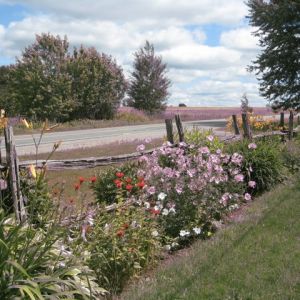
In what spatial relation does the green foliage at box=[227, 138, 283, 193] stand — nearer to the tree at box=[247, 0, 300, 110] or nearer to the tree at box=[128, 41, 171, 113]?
the tree at box=[247, 0, 300, 110]

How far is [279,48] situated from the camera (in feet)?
102

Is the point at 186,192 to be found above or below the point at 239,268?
above

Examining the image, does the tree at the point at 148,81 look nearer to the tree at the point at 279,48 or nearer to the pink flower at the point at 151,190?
the tree at the point at 279,48

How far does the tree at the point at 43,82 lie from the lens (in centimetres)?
3661

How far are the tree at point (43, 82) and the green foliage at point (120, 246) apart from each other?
31.4 metres

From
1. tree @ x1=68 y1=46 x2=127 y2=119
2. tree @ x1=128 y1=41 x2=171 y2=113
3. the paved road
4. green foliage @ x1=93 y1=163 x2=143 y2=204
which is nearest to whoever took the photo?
green foliage @ x1=93 y1=163 x2=143 y2=204

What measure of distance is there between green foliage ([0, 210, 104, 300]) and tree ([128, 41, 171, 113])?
47.0 metres

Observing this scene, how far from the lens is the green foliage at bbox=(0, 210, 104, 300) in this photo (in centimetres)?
362

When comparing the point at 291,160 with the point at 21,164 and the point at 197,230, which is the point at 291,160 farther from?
the point at 21,164

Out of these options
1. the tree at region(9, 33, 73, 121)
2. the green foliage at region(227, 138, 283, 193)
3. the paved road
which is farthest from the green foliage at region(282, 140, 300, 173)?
the tree at region(9, 33, 73, 121)

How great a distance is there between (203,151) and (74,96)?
102 feet

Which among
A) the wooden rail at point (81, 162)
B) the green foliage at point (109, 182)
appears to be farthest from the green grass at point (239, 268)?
the wooden rail at point (81, 162)

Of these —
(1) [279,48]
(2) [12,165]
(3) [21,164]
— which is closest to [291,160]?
(3) [21,164]

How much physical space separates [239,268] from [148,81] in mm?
46670
